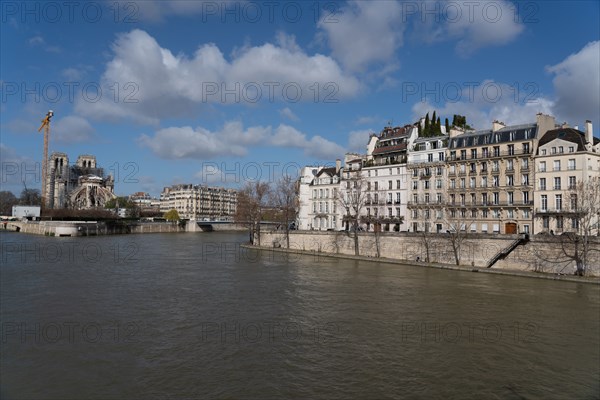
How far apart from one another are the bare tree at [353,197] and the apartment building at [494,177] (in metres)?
10.4

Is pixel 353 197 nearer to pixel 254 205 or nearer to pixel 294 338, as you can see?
pixel 254 205

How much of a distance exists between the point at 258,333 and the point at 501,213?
35.8 metres

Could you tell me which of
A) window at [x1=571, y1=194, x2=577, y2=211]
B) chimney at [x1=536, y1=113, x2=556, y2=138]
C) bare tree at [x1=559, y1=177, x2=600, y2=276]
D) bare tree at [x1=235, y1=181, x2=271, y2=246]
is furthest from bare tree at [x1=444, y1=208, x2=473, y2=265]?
bare tree at [x1=235, y1=181, x2=271, y2=246]

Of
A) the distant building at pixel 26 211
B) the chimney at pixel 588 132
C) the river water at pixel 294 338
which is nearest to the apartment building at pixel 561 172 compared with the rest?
the chimney at pixel 588 132

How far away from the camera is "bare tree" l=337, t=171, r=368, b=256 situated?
54219 mm

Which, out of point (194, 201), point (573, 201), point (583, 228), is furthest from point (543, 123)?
point (194, 201)

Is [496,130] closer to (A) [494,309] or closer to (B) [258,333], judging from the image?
(A) [494,309]

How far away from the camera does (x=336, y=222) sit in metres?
63.2

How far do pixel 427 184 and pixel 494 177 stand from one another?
805 centimetres

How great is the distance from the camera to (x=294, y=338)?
60.1 ft

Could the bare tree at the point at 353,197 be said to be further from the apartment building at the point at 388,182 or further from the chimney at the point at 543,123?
the chimney at the point at 543,123

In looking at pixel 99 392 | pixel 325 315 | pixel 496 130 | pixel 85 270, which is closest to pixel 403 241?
pixel 496 130

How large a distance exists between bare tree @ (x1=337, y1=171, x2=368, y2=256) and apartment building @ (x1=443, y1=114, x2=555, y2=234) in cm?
1043

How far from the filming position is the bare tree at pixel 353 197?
5422cm
